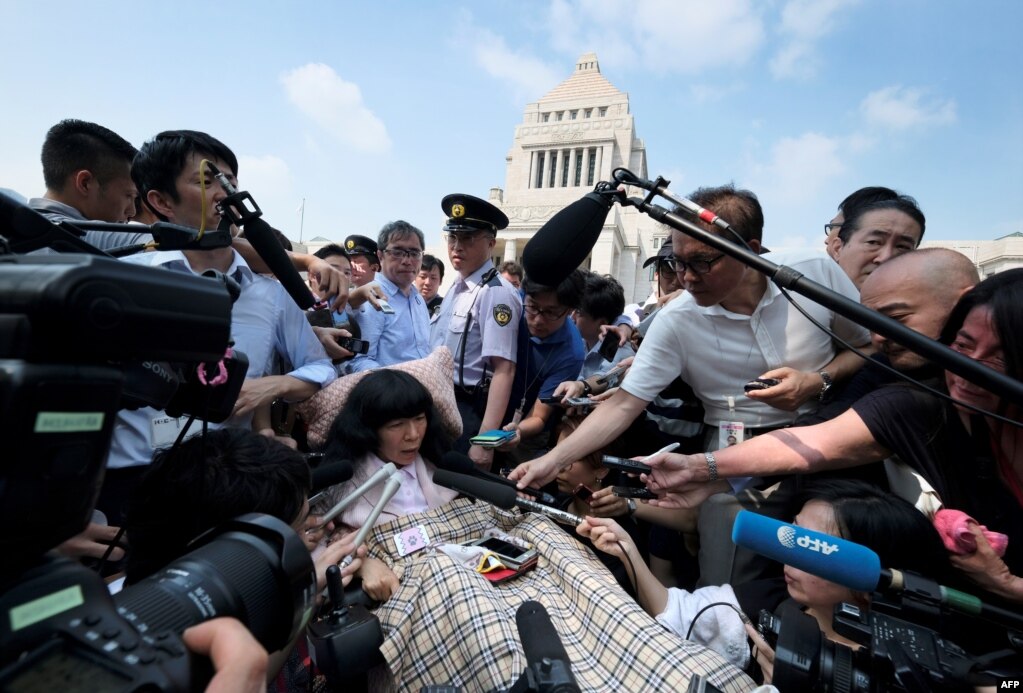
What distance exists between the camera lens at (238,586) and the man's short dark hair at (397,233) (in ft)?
11.6

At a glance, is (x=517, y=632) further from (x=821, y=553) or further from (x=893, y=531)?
(x=893, y=531)

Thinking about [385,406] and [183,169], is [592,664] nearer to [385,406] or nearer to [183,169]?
[385,406]

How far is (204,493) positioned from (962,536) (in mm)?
2062

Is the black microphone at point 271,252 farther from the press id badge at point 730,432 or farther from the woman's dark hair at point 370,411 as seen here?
the press id badge at point 730,432

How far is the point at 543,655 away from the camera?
93 cm

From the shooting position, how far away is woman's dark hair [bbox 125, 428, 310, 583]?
1.43 meters

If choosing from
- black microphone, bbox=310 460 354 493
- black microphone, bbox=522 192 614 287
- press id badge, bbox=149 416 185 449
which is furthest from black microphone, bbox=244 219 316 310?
black microphone, bbox=310 460 354 493

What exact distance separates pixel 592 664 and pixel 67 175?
3.26m

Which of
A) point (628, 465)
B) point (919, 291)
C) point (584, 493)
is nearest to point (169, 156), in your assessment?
point (628, 465)

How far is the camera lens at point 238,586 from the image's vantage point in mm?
754

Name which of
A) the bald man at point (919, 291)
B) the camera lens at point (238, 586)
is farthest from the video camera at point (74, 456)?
the bald man at point (919, 291)

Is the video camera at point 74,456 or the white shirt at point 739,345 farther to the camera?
the white shirt at point 739,345

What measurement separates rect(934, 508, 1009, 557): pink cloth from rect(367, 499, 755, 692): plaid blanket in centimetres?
70

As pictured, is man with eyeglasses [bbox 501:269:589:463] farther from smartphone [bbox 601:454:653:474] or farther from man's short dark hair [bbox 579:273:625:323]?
smartphone [bbox 601:454:653:474]
